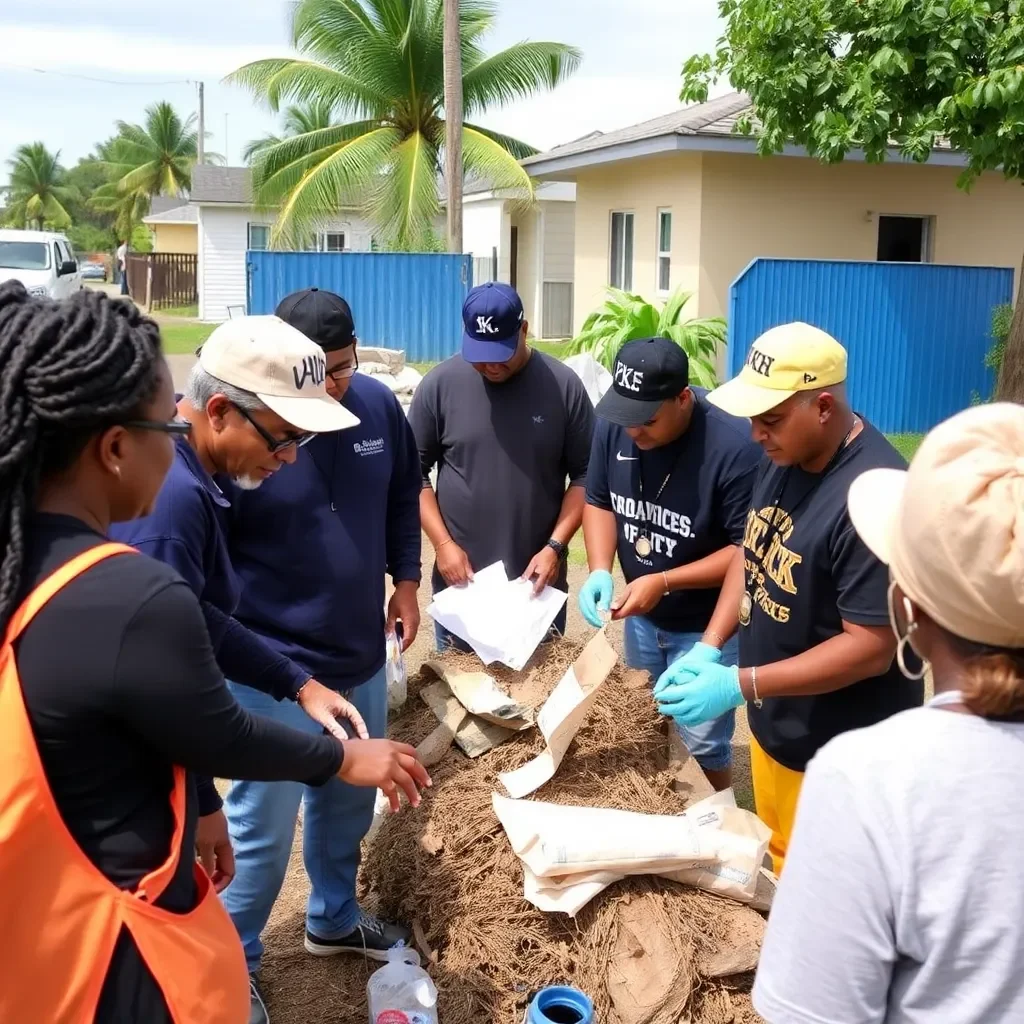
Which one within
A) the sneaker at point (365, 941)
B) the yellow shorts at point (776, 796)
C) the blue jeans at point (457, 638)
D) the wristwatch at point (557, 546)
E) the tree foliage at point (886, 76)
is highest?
the tree foliage at point (886, 76)

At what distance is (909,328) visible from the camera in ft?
44.2

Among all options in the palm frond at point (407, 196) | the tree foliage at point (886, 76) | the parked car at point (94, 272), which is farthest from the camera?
the parked car at point (94, 272)

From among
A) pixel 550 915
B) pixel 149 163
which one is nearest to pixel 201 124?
pixel 149 163

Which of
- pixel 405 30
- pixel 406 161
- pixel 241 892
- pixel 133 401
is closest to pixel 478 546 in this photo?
pixel 241 892

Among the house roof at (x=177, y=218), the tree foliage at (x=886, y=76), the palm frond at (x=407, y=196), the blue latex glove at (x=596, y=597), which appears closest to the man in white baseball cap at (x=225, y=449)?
the blue latex glove at (x=596, y=597)

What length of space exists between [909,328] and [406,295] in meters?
8.09

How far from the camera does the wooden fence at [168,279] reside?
115ft

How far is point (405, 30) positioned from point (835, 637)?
70.2 feet

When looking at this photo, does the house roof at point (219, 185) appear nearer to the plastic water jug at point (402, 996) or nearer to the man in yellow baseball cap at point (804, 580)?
the man in yellow baseball cap at point (804, 580)

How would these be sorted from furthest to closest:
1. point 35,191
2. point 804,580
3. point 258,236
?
point 35,191 < point 258,236 < point 804,580

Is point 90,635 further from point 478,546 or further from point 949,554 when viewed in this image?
point 478,546

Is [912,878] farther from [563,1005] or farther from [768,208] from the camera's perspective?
[768,208]

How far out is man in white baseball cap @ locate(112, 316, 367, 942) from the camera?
7.72ft

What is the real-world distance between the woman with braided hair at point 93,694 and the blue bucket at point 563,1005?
1.19 m
